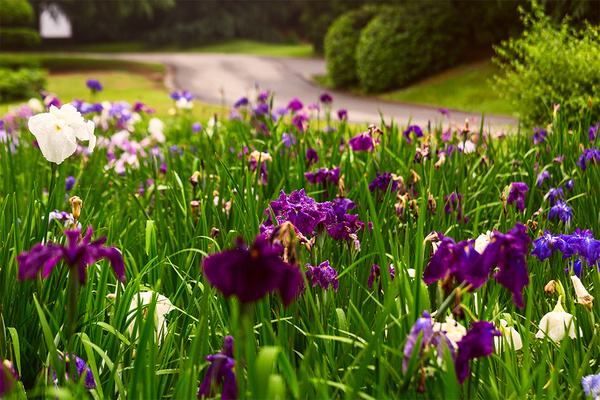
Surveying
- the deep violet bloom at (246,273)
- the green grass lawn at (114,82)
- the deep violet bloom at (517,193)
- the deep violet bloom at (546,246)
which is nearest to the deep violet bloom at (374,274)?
the deep violet bloom at (546,246)

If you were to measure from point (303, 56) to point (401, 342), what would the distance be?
3263cm

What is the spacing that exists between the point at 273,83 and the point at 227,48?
17646mm

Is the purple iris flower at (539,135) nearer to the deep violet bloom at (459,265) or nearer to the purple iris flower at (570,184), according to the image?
the purple iris flower at (570,184)

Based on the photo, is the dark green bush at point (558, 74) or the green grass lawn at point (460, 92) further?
the green grass lawn at point (460, 92)

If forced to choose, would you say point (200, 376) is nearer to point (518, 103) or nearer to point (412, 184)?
point (412, 184)

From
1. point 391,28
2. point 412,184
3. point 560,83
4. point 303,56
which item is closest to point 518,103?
point 560,83

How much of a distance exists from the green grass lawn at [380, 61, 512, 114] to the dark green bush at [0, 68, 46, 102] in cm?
932

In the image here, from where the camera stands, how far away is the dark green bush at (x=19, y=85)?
59.6 ft

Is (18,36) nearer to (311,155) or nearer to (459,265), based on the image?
(311,155)

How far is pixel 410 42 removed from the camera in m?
18.9

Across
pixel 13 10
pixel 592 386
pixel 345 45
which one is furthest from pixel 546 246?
pixel 13 10

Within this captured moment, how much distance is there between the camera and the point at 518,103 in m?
7.14

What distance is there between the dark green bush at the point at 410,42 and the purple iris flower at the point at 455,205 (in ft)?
52.1

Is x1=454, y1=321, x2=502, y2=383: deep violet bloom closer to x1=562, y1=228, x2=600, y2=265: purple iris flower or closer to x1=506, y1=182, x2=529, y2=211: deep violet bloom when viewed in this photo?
x1=562, y1=228, x2=600, y2=265: purple iris flower
